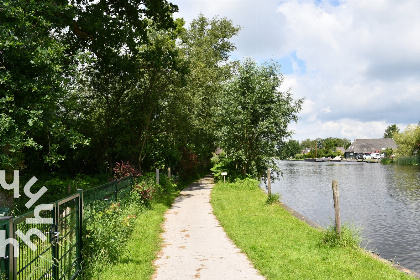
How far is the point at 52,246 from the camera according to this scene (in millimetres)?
5398

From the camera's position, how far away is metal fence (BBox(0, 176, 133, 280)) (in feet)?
13.0

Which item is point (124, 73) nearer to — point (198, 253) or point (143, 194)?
point (143, 194)

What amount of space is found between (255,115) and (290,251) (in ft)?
54.7

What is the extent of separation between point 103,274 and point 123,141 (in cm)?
1549

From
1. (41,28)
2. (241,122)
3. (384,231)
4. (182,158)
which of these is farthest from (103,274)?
(182,158)

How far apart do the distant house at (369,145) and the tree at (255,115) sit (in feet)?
377

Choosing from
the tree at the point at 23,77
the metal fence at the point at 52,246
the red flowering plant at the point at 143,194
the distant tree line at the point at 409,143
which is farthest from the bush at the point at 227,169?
the distant tree line at the point at 409,143

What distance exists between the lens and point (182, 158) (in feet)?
90.4

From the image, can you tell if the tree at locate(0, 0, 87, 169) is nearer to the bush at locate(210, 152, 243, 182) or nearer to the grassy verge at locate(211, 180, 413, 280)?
the grassy verge at locate(211, 180, 413, 280)

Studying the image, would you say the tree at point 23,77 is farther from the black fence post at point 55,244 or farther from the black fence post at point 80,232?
the black fence post at point 55,244

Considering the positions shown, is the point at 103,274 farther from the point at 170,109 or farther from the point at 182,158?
the point at 182,158

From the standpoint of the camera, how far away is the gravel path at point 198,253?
7.21 metres

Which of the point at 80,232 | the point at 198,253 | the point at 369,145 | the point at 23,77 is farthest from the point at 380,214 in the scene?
the point at 369,145

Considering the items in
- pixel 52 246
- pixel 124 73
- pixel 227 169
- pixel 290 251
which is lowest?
pixel 290 251
